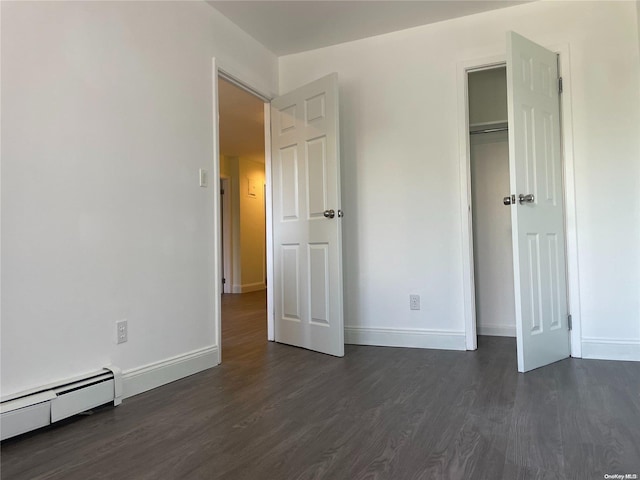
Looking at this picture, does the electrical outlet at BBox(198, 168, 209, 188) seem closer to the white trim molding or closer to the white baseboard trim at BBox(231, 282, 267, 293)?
the white trim molding

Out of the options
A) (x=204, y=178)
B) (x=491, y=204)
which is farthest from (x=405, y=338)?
(x=204, y=178)

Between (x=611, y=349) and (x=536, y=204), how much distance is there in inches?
41.1

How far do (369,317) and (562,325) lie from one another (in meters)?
1.30

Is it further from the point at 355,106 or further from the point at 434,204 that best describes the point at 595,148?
the point at 355,106

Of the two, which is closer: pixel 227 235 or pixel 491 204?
pixel 491 204

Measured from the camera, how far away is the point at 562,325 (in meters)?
2.73

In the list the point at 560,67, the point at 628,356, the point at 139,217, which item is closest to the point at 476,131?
the point at 560,67

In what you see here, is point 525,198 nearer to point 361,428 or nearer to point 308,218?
point 308,218

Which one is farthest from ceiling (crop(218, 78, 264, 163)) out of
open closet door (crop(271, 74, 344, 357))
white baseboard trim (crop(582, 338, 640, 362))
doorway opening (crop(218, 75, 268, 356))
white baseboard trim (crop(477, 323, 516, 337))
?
white baseboard trim (crop(582, 338, 640, 362))

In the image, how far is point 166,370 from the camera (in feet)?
7.74

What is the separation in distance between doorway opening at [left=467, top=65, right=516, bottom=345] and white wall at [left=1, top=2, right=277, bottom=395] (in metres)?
2.21

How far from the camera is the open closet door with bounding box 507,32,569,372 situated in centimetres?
247

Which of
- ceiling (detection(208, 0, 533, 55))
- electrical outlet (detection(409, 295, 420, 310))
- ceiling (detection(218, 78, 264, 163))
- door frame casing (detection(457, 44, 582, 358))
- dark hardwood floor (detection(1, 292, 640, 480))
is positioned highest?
ceiling (detection(208, 0, 533, 55))

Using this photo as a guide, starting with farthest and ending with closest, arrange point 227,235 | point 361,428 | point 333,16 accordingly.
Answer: point 227,235 < point 333,16 < point 361,428
